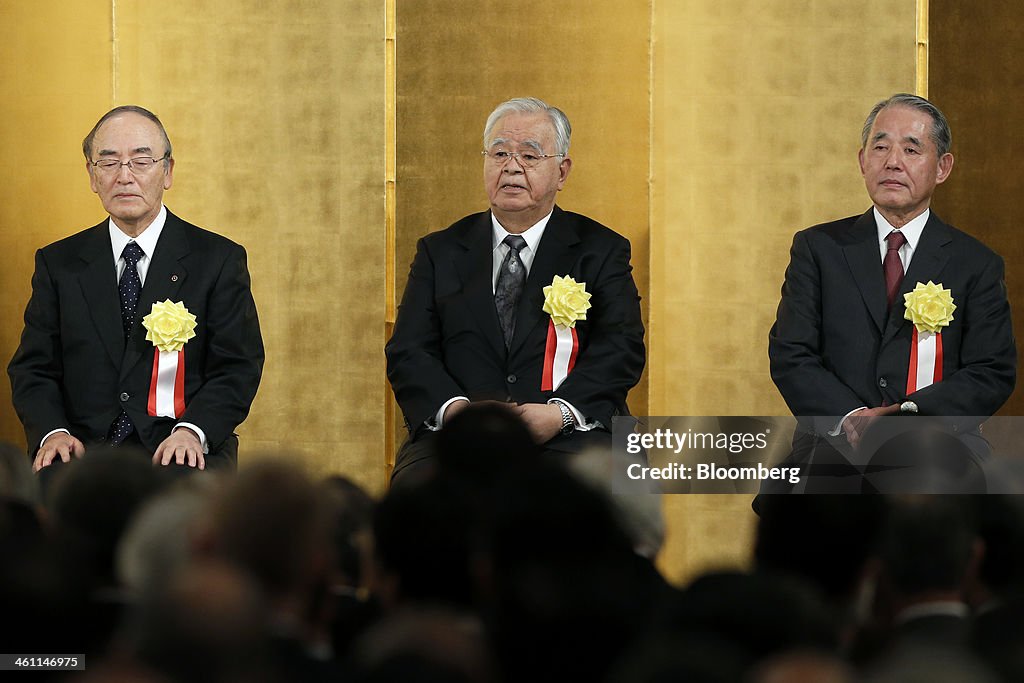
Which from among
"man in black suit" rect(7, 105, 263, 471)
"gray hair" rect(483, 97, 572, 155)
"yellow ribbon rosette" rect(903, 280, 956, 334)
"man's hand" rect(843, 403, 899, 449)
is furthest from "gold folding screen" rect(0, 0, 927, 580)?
"man's hand" rect(843, 403, 899, 449)

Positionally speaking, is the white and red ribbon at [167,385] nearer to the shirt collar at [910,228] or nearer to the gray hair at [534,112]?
the gray hair at [534,112]

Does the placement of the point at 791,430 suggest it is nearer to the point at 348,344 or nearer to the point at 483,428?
A: the point at 348,344

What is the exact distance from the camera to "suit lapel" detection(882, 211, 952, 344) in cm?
415

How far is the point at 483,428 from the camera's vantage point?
8.86ft

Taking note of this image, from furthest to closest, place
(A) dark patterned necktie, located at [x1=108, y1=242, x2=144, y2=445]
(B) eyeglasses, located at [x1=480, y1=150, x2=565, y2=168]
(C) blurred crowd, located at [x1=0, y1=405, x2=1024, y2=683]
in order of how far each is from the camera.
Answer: (B) eyeglasses, located at [x1=480, y1=150, x2=565, y2=168], (A) dark patterned necktie, located at [x1=108, y1=242, x2=144, y2=445], (C) blurred crowd, located at [x1=0, y1=405, x2=1024, y2=683]

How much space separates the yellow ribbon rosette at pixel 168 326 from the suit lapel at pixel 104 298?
99mm

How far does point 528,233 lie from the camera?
4.41 meters

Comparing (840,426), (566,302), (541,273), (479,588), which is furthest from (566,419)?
(479,588)

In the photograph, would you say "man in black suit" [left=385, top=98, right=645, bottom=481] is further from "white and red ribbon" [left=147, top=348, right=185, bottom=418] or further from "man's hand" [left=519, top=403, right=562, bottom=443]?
"white and red ribbon" [left=147, top=348, right=185, bottom=418]

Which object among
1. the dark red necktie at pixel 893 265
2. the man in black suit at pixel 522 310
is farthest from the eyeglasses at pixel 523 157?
the dark red necktie at pixel 893 265

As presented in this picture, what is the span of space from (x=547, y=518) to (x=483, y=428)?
2.43 feet

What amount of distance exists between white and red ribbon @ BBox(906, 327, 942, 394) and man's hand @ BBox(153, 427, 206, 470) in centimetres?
203

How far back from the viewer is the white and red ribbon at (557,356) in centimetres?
424

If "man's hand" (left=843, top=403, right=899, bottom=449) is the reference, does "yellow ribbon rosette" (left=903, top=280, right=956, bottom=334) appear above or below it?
above
